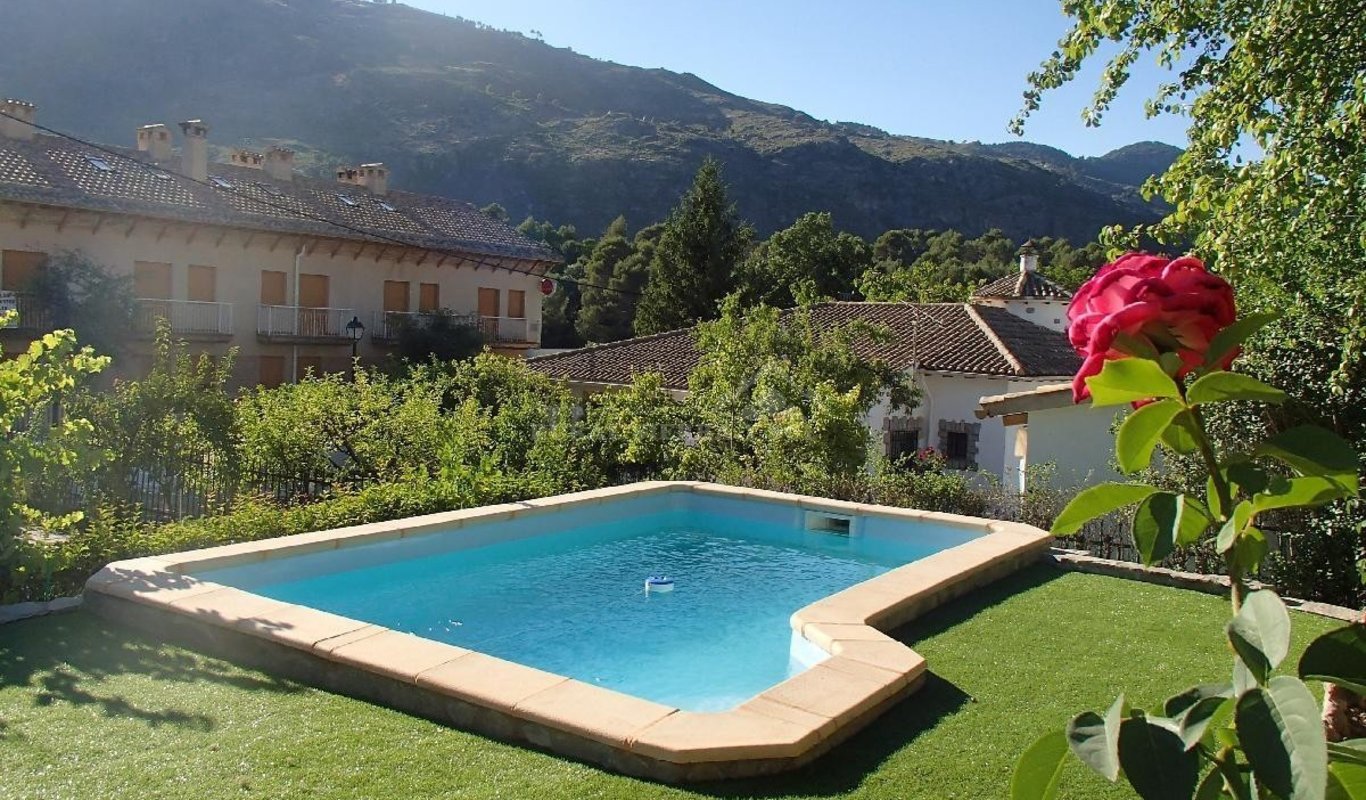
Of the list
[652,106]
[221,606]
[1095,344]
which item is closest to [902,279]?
[221,606]

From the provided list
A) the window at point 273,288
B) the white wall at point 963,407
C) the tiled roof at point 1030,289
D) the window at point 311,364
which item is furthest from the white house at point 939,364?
the tiled roof at point 1030,289

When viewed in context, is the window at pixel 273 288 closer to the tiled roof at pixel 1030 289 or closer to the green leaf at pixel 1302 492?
the tiled roof at pixel 1030 289

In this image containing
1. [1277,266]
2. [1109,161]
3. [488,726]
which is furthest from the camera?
[1109,161]

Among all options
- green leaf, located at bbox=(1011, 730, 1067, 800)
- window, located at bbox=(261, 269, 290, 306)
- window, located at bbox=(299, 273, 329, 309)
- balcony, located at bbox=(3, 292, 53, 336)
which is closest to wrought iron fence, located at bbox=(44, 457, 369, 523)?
green leaf, located at bbox=(1011, 730, 1067, 800)

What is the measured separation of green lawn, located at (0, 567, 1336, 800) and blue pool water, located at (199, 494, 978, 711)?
1.67m

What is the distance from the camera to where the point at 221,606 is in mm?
7039

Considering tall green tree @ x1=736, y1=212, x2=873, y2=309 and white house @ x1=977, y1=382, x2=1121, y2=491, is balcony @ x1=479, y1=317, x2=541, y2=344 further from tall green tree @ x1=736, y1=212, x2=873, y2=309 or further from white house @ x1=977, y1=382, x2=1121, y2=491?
white house @ x1=977, y1=382, x2=1121, y2=491

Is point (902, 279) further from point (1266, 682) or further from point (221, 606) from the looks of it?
point (1266, 682)

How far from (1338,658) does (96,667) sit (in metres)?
6.76

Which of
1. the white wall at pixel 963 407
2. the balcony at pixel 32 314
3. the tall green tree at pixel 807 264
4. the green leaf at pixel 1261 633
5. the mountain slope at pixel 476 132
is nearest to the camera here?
the green leaf at pixel 1261 633

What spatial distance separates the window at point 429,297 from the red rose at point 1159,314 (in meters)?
33.5

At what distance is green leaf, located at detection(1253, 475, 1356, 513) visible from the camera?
1.16 meters

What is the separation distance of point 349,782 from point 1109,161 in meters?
128

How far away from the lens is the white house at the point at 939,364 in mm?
20906
